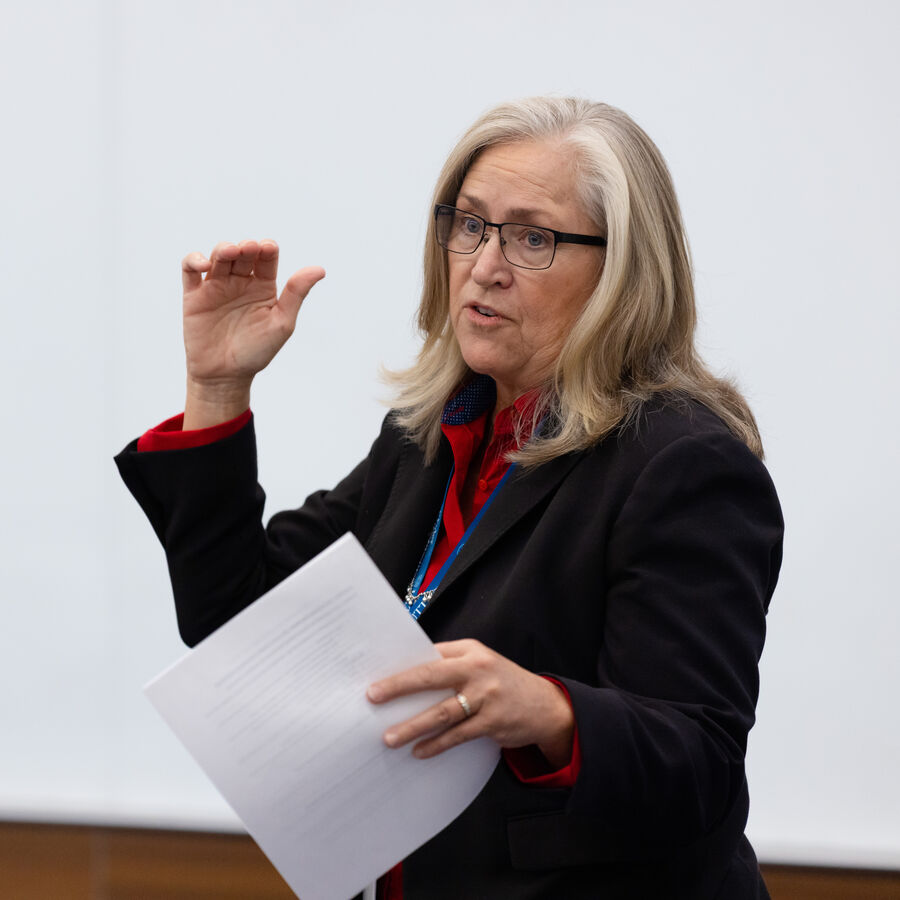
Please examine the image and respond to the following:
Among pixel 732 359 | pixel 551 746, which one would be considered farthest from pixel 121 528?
pixel 551 746

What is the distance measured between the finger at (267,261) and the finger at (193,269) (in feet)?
0.22

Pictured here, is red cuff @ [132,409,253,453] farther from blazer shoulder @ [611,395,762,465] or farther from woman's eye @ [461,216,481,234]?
blazer shoulder @ [611,395,762,465]

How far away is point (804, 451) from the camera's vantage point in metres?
2.42

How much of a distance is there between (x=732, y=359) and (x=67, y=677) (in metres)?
1.76

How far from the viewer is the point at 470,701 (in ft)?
3.11

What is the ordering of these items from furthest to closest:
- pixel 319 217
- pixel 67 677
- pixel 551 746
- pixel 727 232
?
pixel 67 677, pixel 319 217, pixel 727 232, pixel 551 746

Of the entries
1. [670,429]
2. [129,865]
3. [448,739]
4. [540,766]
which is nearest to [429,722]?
[448,739]

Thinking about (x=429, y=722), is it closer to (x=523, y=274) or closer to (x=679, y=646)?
(x=679, y=646)

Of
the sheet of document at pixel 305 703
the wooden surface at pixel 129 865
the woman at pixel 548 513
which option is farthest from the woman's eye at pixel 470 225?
the wooden surface at pixel 129 865

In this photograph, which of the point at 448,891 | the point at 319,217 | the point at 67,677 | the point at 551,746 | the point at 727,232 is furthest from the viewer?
the point at 67,677

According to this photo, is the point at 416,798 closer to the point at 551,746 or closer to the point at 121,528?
the point at 551,746

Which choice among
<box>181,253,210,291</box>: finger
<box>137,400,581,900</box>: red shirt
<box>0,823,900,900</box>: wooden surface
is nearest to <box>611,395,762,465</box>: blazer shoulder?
<box>137,400,581,900</box>: red shirt

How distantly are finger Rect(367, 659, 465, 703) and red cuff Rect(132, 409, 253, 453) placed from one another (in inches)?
20.9

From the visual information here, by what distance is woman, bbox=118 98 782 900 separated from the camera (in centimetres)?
103
